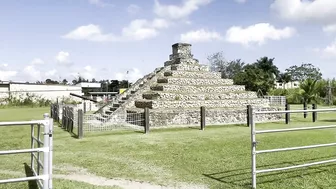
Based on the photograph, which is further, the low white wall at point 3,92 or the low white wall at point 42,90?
the low white wall at point 42,90

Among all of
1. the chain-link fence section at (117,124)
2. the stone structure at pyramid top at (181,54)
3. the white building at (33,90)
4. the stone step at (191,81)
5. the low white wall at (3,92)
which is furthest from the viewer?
the white building at (33,90)

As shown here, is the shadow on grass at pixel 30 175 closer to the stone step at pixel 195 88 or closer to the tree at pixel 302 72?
the stone step at pixel 195 88

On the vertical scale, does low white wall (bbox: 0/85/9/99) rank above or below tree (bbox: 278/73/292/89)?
below

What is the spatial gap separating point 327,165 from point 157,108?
10.8 metres

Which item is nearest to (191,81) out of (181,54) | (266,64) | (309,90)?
(181,54)

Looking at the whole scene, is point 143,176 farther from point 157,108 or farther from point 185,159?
point 157,108

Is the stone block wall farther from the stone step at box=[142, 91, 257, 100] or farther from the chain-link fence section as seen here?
the stone step at box=[142, 91, 257, 100]

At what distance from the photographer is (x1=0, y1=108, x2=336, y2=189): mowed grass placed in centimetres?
504

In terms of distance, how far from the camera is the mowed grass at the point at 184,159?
5.04 metres

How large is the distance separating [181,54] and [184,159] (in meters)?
15.3

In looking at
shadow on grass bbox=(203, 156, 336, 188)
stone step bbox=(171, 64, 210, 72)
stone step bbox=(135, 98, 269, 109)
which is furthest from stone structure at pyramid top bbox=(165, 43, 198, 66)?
shadow on grass bbox=(203, 156, 336, 188)

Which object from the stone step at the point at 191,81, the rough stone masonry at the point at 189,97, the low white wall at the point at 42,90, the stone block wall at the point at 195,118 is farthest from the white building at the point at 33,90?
the stone block wall at the point at 195,118

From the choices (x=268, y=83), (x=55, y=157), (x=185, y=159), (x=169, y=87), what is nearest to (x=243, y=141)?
(x=185, y=159)

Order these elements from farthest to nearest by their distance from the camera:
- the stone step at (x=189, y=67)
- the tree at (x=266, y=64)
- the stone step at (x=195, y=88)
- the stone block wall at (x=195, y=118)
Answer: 1. the tree at (x=266, y=64)
2. the stone step at (x=189, y=67)
3. the stone step at (x=195, y=88)
4. the stone block wall at (x=195, y=118)
